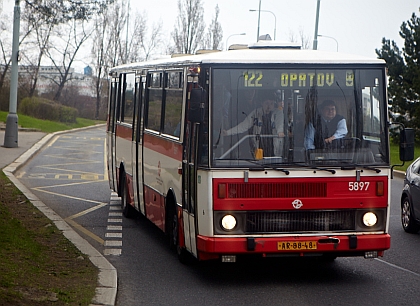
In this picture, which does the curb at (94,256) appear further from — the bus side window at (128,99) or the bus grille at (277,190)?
the bus side window at (128,99)

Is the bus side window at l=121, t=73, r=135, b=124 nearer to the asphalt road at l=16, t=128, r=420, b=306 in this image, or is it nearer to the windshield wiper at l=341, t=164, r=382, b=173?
the asphalt road at l=16, t=128, r=420, b=306

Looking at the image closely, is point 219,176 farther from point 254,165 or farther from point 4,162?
point 4,162

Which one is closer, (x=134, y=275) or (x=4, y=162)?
(x=134, y=275)

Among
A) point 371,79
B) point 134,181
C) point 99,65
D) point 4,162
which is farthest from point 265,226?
point 99,65

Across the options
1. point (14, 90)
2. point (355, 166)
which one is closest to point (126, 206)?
point (355, 166)

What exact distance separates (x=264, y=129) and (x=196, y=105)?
783 mm

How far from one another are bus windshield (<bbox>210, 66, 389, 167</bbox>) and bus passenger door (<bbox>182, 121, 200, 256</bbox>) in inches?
17.2

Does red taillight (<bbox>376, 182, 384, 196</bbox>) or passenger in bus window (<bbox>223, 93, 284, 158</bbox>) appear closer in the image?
passenger in bus window (<bbox>223, 93, 284, 158</bbox>)

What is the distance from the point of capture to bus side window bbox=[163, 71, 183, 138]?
10727 mm

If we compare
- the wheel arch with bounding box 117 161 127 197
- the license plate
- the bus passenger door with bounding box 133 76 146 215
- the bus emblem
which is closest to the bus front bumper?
the license plate

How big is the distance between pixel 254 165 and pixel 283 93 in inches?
34.4

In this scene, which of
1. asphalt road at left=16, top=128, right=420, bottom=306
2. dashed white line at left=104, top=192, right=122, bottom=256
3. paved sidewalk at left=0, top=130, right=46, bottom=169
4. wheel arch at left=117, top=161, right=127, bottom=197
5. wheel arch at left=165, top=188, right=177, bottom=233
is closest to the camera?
asphalt road at left=16, top=128, right=420, bottom=306

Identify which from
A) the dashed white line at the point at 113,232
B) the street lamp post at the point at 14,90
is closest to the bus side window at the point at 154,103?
the dashed white line at the point at 113,232

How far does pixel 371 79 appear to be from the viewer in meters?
9.62
